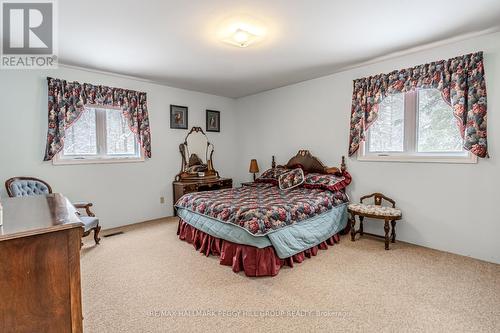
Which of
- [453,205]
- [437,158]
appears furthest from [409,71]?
[453,205]

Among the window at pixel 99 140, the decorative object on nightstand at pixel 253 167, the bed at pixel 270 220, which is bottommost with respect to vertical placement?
the bed at pixel 270 220

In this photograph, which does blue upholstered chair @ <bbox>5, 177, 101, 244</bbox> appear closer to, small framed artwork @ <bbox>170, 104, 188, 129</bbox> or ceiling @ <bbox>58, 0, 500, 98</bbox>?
ceiling @ <bbox>58, 0, 500, 98</bbox>

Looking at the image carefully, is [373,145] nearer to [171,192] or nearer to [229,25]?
[229,25]

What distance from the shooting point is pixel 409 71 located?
3.32 m

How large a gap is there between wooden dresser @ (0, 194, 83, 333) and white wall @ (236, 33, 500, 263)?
364 cm

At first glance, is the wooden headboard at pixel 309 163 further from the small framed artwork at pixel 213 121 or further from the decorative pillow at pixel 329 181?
the small framed artwork at pixel 213 121

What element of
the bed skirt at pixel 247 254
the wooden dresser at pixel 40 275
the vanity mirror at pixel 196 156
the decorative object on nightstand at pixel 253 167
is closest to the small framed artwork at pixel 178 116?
the vanity mirror at pixel 196 156

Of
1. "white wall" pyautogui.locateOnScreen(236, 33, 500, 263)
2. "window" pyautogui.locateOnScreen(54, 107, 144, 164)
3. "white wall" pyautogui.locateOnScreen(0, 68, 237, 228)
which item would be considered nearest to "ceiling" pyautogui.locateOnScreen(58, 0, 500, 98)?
"white wall" pyautogui.locateOnScreen(236, 33, 500, 263)

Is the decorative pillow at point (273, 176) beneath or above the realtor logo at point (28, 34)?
beneath

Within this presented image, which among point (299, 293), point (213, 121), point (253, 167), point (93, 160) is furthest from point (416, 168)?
point (93, 160)

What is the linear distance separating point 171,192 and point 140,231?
1.07 m

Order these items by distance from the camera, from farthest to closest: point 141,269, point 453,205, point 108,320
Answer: point 453,205
point 141,269
point 108,320

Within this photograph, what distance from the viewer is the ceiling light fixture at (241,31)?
2516 millimetres

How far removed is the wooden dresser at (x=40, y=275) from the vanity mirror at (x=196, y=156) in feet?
12.2
